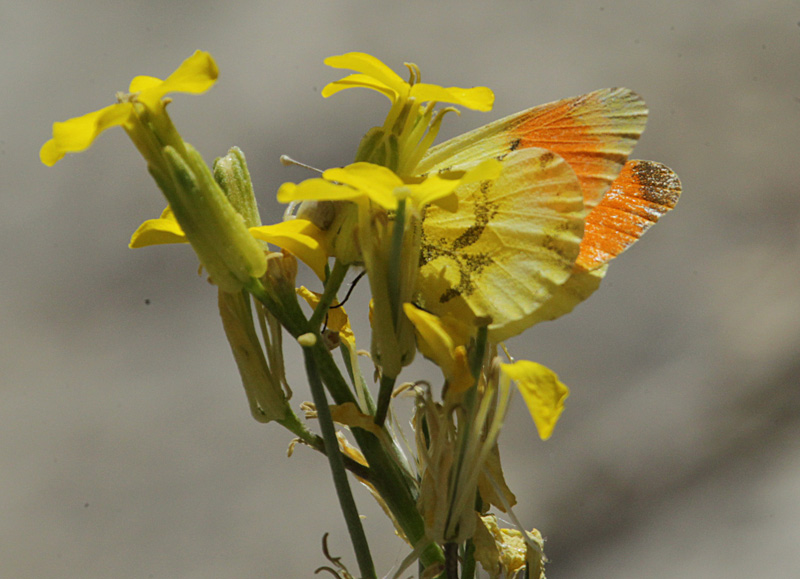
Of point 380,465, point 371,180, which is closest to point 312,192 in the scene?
point 371,180

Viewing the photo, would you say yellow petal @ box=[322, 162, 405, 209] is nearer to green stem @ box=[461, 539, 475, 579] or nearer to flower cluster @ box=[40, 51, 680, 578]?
flower cluster @ box=[40, 51, 680, 578]

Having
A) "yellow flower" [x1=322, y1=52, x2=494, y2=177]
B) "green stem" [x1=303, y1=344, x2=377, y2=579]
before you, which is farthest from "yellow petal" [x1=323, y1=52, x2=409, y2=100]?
"green stem" [x1=303, y1=344, x2=377, y2=579]

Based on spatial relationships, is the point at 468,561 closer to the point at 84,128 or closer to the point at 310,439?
the point at 310,439

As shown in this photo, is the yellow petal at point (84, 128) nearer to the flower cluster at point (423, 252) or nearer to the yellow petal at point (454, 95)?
the flower cluster at point (423, 252)

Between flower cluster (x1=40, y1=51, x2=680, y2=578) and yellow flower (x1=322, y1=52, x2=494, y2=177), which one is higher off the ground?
yellow flower (x1=322, y1=52, x2=494, y2=177)

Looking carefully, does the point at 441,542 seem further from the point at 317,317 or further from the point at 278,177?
the point at 278,177

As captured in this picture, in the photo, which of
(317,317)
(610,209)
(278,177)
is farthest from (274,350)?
(278,177)

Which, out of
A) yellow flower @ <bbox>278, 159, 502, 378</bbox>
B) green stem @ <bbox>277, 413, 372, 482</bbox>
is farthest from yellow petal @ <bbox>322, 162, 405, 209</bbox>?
green stem @ <bbox>277, 413, 372, 482</bbox>

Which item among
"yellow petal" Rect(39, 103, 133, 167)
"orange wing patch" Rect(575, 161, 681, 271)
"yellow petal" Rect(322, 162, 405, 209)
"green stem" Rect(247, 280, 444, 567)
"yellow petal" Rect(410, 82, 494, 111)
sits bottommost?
"green stem" Rect(247, 280, 444, 567)
